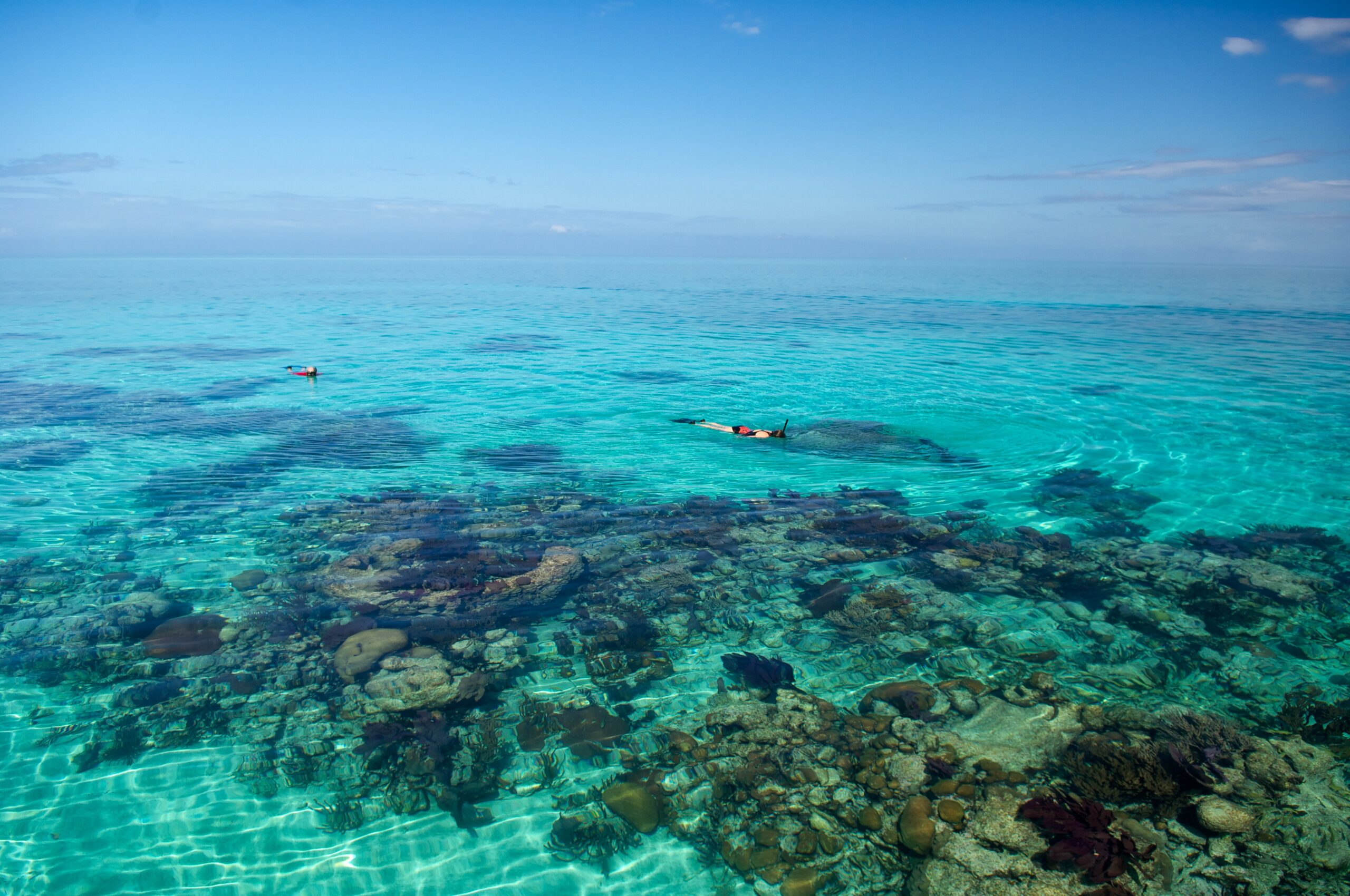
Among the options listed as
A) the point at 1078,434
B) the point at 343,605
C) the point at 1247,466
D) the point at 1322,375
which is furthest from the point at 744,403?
the point at 1322,375

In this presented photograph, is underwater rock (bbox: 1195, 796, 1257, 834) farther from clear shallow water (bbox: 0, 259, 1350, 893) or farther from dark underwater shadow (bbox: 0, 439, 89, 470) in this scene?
dark underwater shadow (bbox: 0, 439, 89, 470)

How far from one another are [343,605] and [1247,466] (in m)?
18.9

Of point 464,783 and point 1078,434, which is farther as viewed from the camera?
point 1078,434

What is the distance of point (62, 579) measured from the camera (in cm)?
1012

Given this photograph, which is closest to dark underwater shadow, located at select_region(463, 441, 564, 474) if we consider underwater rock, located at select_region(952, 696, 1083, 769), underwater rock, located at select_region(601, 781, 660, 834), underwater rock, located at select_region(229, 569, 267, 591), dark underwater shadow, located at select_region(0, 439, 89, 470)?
underwater rock, located at select_region(229, 569, 267, 591)

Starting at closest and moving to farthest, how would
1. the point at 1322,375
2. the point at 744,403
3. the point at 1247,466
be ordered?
the point at 1247,466 < the point at 744,403 < the point at 1322,375

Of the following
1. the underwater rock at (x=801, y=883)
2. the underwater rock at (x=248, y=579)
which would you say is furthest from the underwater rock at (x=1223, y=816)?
the underwater rock at (x=248, y=579)

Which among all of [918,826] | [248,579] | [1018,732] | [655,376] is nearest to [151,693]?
[248,579]

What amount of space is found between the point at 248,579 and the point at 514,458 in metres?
6.68

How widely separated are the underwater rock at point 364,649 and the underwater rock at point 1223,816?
27.5 ft

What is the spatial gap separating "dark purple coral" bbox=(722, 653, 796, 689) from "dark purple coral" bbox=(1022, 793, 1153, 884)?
2.73m

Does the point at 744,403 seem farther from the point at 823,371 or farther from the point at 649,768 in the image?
the point at 649,768

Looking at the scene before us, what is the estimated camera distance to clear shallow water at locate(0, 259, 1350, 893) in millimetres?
6090

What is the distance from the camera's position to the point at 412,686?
25.4ft
